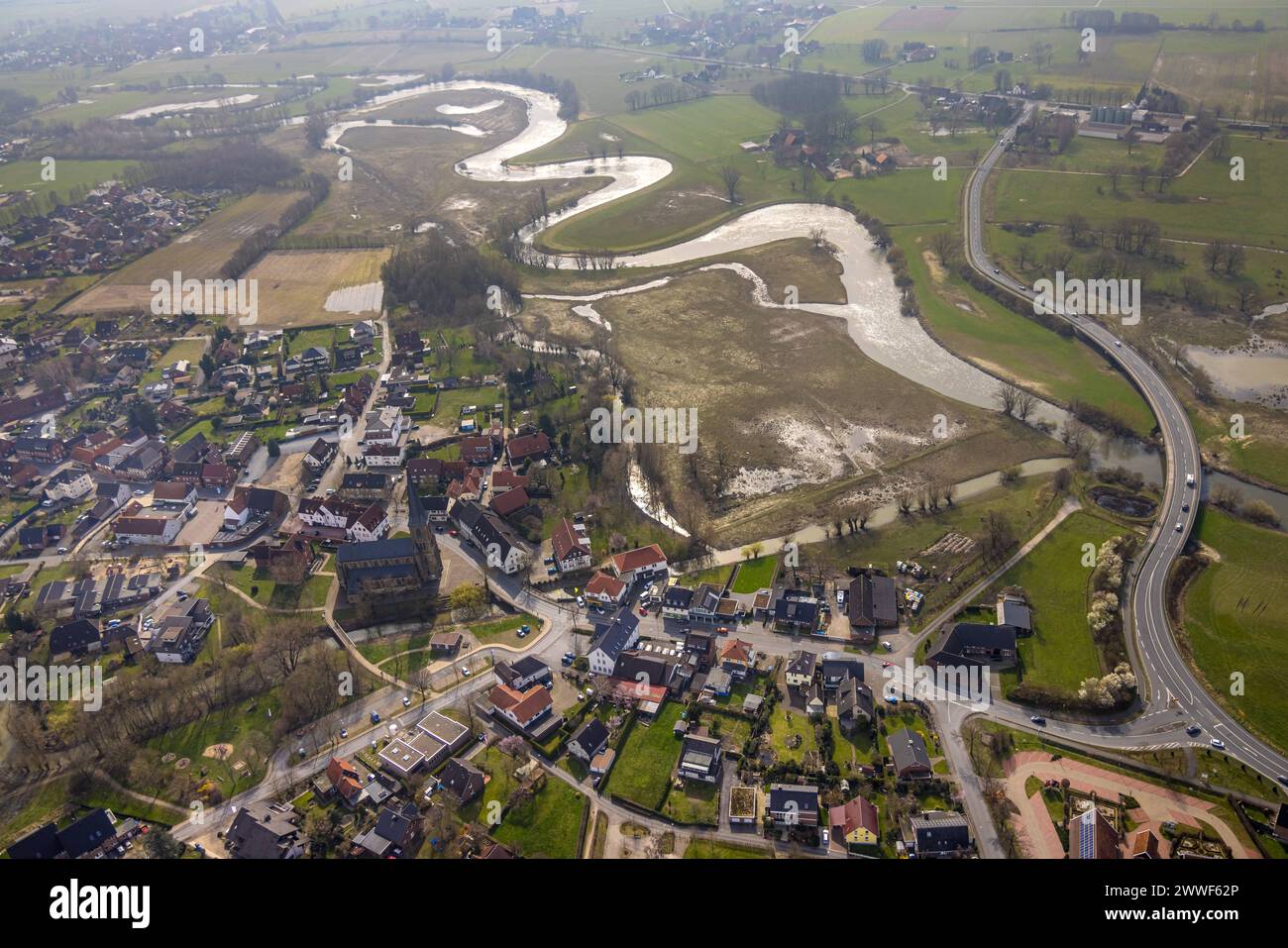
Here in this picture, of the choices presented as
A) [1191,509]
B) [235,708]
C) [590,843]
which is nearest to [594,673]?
[590,843]

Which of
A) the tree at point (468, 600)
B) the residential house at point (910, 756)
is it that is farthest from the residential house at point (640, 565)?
the residential house at point (910, 756)

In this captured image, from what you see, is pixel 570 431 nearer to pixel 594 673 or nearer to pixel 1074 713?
pixel 594 673

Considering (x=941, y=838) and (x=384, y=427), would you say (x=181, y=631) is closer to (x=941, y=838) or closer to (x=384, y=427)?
(x=384, y=427)

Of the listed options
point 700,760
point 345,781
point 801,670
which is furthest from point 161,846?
point 801,670

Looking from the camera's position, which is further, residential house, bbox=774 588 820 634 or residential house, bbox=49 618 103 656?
residential house, bbox=49 618 103 656

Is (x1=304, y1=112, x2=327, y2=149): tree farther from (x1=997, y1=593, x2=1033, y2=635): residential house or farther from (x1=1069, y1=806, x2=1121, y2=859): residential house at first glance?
(x1=1069, y1=806, x2=1121, y2=859): residential house

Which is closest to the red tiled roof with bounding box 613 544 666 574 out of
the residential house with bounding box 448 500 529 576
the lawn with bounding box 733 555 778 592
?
the lawn with bounding box 733 555 778 592
